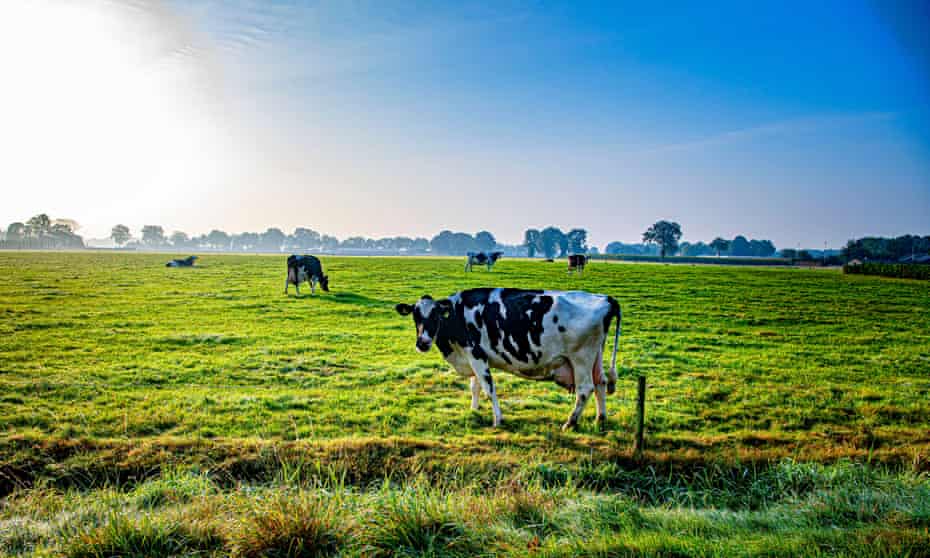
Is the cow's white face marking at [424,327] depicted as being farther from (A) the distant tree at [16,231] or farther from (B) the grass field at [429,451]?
(A) the distant tree at [16,231]

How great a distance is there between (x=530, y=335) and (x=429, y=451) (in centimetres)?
221

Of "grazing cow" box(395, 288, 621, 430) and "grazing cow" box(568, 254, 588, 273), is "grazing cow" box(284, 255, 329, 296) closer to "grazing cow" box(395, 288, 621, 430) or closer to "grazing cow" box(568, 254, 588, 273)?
"grazing cow" box(395, 288, 621, 430)

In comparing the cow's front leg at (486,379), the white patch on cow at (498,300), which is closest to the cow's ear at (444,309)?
the white patch on cow at (498,300)

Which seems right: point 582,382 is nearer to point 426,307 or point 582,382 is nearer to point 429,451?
point 429,451

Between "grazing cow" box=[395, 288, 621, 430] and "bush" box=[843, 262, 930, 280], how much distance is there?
187 ft

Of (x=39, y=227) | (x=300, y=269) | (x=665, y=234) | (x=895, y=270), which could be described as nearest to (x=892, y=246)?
(x=665, y=234)

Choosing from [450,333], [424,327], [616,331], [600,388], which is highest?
[616,331]

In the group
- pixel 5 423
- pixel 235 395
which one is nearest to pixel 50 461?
pixel 5 423

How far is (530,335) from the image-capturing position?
23.5ft

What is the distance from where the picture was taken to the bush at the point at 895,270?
47.1 m

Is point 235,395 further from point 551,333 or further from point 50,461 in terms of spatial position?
point 551,333

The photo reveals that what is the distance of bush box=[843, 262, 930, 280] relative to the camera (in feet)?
154

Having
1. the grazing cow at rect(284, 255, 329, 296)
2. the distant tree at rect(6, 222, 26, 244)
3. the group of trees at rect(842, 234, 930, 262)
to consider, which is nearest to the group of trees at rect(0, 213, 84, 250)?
the distant tree at rect(6, 222, 26, 244)

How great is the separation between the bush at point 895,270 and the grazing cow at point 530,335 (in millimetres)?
57045
